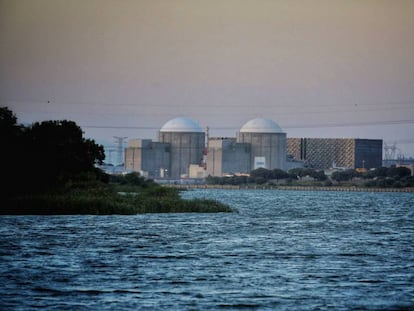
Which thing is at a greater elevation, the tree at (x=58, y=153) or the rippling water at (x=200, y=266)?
the tree at (x=58, y=153)

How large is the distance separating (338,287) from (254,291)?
2.47 metres

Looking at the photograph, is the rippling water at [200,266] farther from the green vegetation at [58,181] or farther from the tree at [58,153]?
the tree at [58,153]

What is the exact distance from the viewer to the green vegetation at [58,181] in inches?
2459

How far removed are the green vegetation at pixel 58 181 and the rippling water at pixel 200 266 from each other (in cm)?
571

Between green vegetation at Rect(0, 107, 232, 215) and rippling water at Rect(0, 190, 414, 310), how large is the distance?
225 inches

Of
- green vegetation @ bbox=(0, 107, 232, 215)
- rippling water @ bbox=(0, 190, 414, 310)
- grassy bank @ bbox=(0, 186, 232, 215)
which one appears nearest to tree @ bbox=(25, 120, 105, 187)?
green vegetation @ bbox=(0, 107, 232, 215)

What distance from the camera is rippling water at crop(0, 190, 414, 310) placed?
27469mm

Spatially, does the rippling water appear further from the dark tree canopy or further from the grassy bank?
the dark tree canopy

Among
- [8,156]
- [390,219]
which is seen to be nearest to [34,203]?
[8,156]

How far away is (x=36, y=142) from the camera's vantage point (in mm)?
80125

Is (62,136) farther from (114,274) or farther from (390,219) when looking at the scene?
(114,274)

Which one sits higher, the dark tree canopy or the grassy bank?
the dark tree canopy

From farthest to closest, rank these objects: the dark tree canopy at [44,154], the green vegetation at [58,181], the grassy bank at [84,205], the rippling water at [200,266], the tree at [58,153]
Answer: the tree at [58,153], the dark tree canopy at [44,154], the green vegetation at [58,181], the grassy bank at [84,205], the rippling water at [200,266]

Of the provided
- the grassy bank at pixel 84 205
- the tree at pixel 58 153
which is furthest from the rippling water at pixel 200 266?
the tree at pixel 58 153
